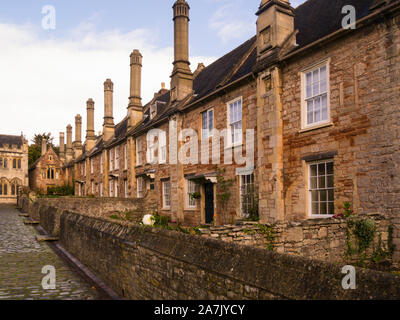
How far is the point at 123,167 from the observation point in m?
26.2

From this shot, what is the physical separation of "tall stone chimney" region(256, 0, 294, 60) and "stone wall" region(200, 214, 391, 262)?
6.74 metres

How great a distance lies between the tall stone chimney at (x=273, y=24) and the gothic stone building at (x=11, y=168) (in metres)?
55.4

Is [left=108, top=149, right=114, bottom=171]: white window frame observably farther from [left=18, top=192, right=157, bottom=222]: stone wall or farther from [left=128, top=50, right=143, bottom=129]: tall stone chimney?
[left=18, top=192, right=157, bottom=222]: stone wall

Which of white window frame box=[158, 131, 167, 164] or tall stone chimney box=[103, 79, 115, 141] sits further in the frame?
tall stone chimney box=[103, 79, 115, 141]

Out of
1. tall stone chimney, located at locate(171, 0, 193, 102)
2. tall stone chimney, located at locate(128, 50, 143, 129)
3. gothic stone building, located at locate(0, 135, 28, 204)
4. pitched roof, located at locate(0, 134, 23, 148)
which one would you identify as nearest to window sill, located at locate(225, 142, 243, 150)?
tall stone chimney, located at locate(171, 0, 193, 102)

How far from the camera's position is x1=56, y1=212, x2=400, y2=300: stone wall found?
290 cm

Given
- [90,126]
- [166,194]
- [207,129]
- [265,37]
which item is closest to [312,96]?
[265,37]

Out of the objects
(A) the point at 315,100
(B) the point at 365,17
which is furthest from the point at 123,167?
(B) the point at 365,17

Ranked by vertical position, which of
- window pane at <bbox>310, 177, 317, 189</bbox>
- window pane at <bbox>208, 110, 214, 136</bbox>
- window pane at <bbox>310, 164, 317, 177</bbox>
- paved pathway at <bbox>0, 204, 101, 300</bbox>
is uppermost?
window pane at <bbox>208, 110, 214, 136</bbox>

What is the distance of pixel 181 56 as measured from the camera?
1908 centimetres

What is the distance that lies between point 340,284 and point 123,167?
80.2 ft

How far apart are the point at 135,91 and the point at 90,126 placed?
13.7 m

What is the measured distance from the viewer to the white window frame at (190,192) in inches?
664

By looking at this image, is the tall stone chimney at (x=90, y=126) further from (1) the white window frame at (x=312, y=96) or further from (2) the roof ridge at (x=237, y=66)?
(1) the white window frame at (x=312, y=96)
